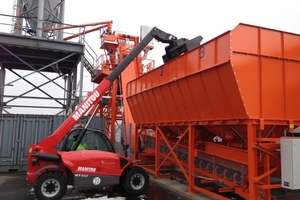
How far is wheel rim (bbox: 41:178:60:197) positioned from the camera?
271 inches

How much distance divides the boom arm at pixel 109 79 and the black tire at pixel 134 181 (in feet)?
6.54

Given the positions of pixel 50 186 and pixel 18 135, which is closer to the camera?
pixel 50 186

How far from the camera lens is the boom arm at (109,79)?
7488 mm

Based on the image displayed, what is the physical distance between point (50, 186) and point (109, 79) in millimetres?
3345

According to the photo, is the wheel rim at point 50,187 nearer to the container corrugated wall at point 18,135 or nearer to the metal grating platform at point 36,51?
the container corrugated wall at point 18,135

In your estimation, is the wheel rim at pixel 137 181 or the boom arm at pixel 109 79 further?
the wheel rim at pixel 137 181

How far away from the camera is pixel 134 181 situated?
7902 mm

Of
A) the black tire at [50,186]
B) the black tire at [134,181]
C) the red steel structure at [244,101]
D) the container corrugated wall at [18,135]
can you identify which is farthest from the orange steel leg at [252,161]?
the container corrugated wall at [18,135]

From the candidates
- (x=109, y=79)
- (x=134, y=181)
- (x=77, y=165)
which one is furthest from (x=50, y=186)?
(x=109, y=79)

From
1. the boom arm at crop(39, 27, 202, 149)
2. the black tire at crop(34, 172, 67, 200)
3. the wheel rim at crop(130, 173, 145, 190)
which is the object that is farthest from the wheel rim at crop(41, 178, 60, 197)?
the wheel rim at crop(130, 173, 145, 190)

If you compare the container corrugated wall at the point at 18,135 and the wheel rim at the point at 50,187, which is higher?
the container corrugated wall at the point at 18,135

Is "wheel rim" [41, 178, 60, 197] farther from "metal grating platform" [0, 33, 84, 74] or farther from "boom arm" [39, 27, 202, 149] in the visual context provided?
"metal grating platform" [0, 33, 84, 74]

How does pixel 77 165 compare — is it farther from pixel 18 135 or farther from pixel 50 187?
pixel 18 135

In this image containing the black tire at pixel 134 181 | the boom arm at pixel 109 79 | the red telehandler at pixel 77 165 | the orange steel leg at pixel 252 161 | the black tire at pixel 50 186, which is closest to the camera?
the orange steel leg at pixel 252 161
